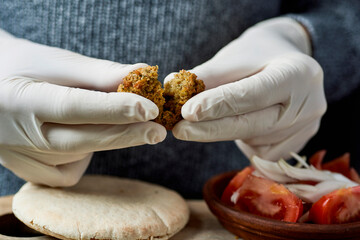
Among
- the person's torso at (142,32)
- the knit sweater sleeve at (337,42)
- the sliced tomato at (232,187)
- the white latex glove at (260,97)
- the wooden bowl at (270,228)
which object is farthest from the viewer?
the knit sweater sleeve at (337,42)

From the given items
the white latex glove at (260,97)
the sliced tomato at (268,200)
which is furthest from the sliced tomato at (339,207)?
the white latex glove at (260,97)

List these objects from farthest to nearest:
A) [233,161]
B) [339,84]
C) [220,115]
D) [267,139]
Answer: [233,161]
[339,84]
[267,139]
[220,115]

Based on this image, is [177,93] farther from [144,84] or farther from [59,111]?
[59,111]

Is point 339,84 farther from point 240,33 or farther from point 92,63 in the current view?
point 92,63

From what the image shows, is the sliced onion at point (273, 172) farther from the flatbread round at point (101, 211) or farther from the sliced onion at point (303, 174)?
the flatbread round at point (101, 211)

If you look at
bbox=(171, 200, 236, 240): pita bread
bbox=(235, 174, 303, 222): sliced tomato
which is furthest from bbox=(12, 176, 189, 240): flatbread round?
bbox=(235, 174, 303, 222): sliced tomato

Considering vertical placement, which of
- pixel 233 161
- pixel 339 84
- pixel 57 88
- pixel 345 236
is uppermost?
pixel 57 88

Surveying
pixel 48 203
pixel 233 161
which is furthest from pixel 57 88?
pixel 233 161
